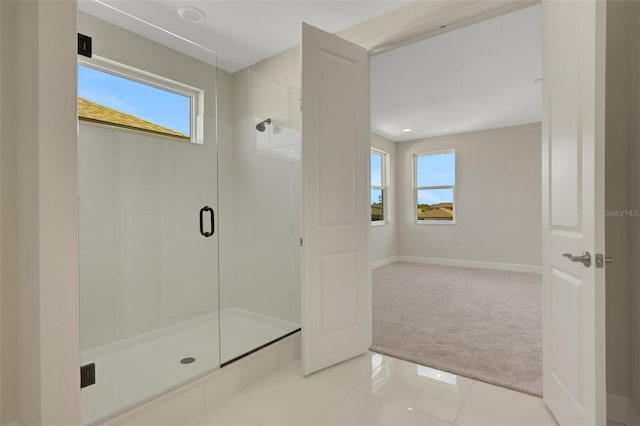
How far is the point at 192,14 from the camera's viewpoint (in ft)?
7.92

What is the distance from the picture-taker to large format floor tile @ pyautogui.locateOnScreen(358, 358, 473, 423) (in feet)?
5.88

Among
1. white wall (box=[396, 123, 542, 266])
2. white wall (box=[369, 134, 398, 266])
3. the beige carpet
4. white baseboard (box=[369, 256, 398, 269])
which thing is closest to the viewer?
the beige carpet

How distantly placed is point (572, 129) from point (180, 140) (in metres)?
2.81

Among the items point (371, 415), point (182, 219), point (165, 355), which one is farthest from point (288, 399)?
point (182, 219)

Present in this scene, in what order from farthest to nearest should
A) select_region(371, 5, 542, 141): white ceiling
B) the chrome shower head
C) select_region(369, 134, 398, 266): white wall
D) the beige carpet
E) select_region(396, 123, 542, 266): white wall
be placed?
select_region(369, 134, 398, 266): white wall < select_region(396, 123, 542, 266): white wall < the chrome shower head < select_region(371, 5, 542, 141): white ceiling < the beige carpet

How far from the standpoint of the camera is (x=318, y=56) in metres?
2.21

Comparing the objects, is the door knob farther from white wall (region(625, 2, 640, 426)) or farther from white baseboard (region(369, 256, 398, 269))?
white baseboard (region(369, 256, 398, 269))

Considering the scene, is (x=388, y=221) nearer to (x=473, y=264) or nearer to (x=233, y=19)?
(x=473, y=264)

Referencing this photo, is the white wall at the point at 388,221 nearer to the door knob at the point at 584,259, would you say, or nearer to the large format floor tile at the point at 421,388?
the large format floor tile at the point at 421,388

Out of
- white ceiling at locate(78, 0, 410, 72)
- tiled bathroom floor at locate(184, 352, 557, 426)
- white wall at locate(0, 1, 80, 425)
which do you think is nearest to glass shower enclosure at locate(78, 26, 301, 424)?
white ceiling at locate(78, 0, 410, 72)

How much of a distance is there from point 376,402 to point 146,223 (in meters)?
2.23

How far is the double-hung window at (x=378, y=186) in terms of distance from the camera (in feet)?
21.1

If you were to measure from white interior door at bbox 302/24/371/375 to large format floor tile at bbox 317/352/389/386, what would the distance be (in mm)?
49

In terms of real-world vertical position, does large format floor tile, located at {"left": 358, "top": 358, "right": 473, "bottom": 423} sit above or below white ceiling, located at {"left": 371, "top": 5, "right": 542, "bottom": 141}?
below
